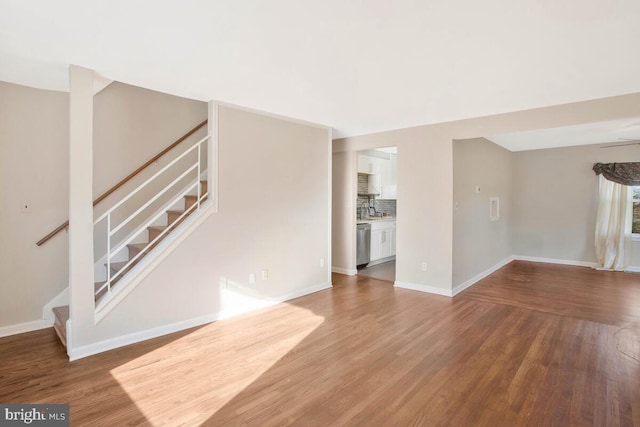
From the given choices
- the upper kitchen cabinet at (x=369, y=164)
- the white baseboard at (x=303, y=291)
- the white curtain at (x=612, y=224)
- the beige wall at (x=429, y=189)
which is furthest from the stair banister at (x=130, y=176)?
the white curtain at (x=612, y=224)

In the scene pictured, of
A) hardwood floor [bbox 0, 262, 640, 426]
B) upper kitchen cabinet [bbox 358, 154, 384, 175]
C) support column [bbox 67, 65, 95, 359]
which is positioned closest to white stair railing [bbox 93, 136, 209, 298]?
support column [bbox 67, 65, 95, 359]

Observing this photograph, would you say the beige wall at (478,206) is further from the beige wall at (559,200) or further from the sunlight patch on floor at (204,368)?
the sunlight patch on floor at (204,368)

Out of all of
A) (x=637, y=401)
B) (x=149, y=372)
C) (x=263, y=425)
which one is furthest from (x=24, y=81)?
(x=637, y=401)

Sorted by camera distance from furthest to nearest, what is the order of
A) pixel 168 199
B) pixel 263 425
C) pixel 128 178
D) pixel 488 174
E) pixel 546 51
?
pixel 488 174 → pixel 168 199 → pixel 128 178 → pixel 546 51 → pixel 263 425

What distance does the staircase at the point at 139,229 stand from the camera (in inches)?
118

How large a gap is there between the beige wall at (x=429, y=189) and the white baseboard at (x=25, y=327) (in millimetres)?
4445

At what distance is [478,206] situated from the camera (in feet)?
18.1

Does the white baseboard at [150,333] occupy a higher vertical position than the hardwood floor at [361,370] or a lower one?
higher

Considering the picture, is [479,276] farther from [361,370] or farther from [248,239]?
[248,239]

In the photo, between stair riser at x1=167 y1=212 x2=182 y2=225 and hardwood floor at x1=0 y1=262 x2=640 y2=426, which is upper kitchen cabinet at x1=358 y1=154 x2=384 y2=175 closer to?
hardwood floor at x1=0 y1=262 x2=640 y2=426

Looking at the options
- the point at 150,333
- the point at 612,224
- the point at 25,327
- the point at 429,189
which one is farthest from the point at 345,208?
the point at 612,224

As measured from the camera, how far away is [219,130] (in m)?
3.70

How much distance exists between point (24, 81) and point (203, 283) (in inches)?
104

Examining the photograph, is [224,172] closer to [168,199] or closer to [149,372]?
[168,199]
